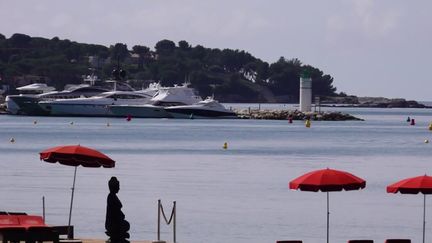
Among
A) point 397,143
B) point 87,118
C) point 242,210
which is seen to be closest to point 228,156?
point 397,143

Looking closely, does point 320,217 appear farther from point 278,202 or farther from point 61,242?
point 61,242

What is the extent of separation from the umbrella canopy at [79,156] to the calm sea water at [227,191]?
5.52 m

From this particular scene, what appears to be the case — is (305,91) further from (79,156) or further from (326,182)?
(326,182)

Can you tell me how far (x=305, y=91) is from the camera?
16588cm

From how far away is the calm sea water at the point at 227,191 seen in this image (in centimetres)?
3906

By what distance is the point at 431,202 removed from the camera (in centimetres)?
4766

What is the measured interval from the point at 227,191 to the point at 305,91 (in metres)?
114

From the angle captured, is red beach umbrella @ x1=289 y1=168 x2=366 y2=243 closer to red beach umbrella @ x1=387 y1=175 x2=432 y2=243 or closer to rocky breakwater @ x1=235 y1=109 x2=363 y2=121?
red beach umbrella @ x1=387 y1=175 x2=432 y2=243

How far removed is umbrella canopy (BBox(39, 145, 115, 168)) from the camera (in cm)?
3036

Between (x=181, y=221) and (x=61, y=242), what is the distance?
11990mm

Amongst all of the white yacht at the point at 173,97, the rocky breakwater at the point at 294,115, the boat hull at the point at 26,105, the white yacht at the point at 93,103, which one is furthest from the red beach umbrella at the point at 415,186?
the boat hull at the point at 26,105

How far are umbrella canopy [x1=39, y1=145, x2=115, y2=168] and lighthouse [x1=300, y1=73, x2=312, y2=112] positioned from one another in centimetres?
13054

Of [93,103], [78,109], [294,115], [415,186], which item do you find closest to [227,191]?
[415,186]

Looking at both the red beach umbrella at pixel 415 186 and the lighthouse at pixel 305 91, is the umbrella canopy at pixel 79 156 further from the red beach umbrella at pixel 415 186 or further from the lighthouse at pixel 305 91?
the lighthouse at pixel 305 91
